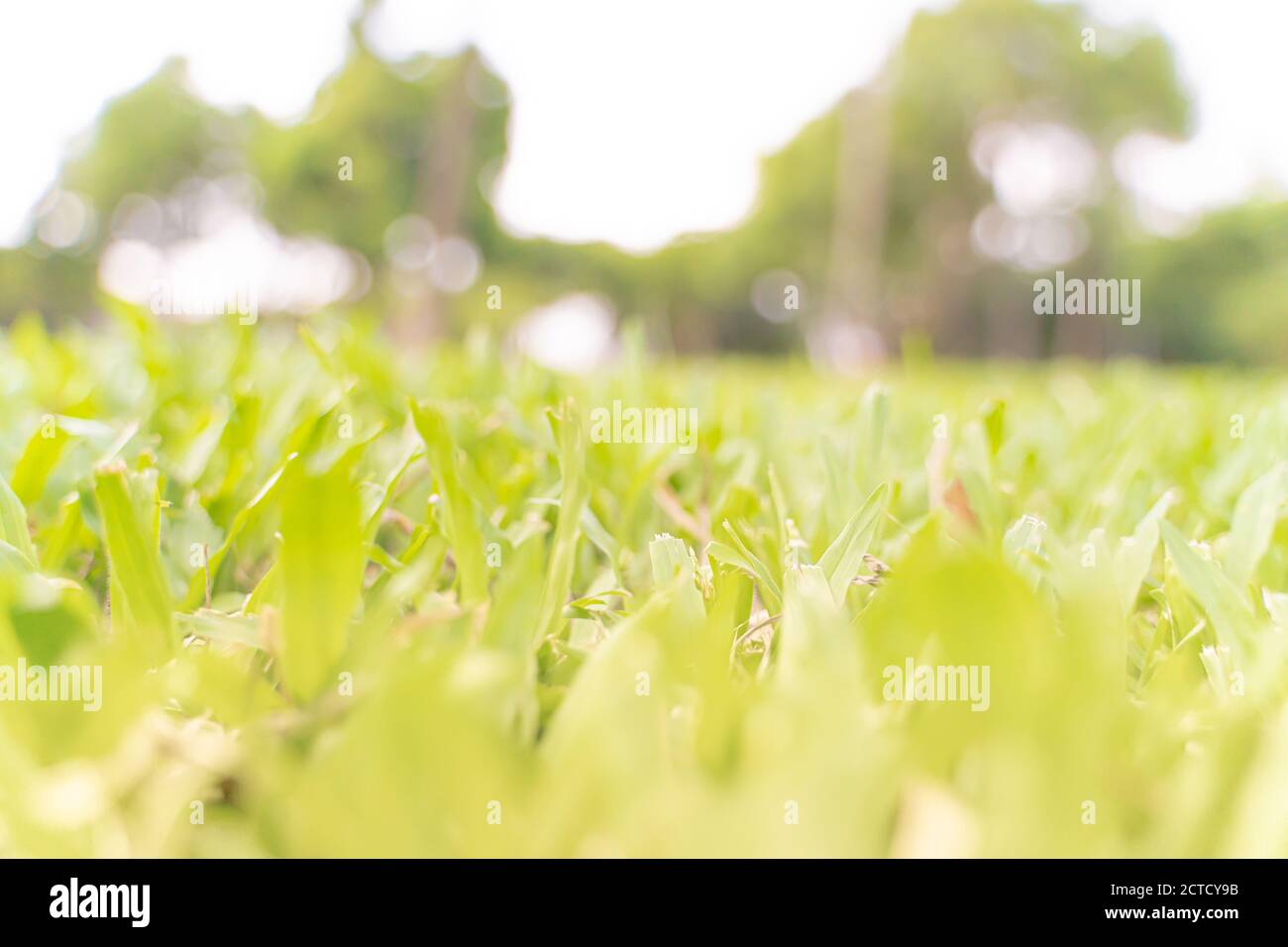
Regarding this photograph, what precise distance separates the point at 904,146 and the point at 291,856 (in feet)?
65.1

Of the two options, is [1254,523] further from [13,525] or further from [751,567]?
[13,525]

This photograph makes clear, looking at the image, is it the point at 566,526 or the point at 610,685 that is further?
the point at 566,526

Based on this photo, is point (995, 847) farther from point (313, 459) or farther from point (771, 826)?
point (313, 459)

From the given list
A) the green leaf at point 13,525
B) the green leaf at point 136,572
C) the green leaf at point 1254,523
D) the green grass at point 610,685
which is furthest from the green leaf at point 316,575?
the green leaf at point 1254,523

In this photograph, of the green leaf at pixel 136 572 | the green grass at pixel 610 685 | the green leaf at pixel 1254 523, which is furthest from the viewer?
the green leaf at pixel 1254 523

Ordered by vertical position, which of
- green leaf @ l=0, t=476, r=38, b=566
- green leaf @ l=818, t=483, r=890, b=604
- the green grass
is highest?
green leaf @ l=0, t=476, r=38, b=566

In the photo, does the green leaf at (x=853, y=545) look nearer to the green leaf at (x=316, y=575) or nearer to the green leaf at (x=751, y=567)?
the green leaf at (x=751, y=567)

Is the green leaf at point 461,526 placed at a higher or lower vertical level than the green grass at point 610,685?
higher

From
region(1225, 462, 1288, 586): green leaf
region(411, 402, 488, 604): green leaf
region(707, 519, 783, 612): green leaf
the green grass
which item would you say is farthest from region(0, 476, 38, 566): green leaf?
region(1225, 462, 1288, 586): green leaf

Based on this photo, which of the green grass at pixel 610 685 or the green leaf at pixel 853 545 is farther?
the green leaf at pixel 853 545

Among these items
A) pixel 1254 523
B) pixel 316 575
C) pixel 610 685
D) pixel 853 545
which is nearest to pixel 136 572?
pixel 316 575

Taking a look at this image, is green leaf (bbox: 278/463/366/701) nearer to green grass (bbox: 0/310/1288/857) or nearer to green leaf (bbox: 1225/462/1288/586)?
green grass (bbox: 0/310/1288/857)

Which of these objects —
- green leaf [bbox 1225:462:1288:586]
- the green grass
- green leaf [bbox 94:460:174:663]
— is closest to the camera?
the green grass

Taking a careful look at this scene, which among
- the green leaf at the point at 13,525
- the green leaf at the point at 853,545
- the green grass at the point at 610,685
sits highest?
the green leaf at the point at 13,525
